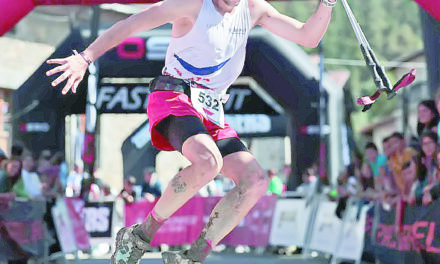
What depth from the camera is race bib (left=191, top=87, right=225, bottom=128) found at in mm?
5211

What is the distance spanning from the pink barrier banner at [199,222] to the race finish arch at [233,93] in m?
2.20

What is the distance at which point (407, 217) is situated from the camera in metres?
8.54

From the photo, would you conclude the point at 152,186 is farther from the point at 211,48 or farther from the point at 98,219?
the point at 211,48

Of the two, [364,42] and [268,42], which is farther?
[268,42]

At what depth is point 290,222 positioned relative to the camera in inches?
553

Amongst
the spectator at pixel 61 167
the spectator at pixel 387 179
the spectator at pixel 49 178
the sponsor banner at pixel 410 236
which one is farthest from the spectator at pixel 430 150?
the spectator at pixel 61 167

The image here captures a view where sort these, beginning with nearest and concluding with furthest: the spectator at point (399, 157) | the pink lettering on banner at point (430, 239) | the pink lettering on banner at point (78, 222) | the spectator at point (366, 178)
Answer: the pink lettering on banner at point (430, 239), the spectator at point (399, 157), the spectator at point (366, 178), the pink lettering on banner at point (78, 222)

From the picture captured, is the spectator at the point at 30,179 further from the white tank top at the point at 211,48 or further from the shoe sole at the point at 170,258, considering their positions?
the shoe sole at the point at 170,258

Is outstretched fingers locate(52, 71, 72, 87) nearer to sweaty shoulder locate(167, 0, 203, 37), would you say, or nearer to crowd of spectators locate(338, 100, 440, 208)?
sweaty shoulder locate(167, 0, 203, 37)

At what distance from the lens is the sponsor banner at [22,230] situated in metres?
9.52

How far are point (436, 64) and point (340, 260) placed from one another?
298 centimetres

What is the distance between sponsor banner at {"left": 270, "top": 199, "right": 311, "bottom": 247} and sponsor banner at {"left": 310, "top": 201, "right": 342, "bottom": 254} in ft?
1.84

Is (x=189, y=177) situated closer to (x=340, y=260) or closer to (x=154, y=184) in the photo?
(x=340, y=260)

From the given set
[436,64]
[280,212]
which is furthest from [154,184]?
[436,64]
